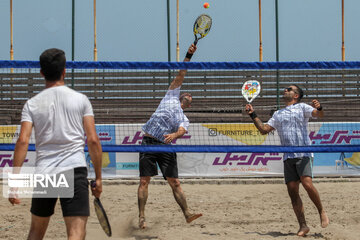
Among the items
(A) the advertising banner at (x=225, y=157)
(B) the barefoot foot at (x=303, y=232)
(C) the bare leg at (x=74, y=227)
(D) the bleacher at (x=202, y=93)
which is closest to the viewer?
(C) the bare leg at (x=74, y=227)

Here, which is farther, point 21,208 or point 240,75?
point 240,75

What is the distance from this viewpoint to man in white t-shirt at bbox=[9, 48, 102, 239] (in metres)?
3.28

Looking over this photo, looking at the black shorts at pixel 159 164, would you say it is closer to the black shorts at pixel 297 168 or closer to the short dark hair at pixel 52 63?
the black shorts at pixel 297 168

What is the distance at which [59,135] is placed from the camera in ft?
10.8

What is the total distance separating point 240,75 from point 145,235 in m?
7.50

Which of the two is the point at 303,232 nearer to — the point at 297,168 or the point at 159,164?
→ the point at 297,168

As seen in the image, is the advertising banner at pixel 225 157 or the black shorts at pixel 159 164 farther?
the advertising banner at pixel 225 157

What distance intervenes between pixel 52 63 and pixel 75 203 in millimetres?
915

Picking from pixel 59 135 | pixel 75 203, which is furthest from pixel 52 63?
pixel 75 203

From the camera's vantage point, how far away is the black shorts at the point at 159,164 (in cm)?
618

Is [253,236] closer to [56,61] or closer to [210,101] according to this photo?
[56,61]

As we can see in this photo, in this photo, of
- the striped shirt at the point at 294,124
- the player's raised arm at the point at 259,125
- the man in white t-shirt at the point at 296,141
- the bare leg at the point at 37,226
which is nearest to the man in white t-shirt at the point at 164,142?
the player's raised arm at the point at 259,125

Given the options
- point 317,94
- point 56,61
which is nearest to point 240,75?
point 317,94

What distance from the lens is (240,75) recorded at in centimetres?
1276
